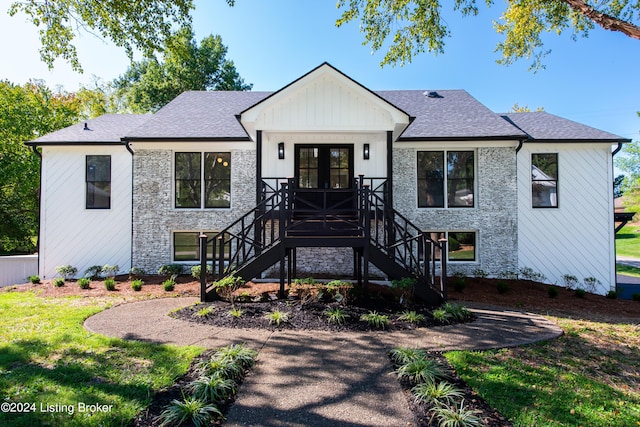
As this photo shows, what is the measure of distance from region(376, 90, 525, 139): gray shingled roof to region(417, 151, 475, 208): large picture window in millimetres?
749

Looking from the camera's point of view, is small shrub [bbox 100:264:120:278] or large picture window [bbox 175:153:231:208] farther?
large picture window [bbox 175:153:231:208]

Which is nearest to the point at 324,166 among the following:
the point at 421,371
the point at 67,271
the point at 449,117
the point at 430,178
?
the point at 430,178

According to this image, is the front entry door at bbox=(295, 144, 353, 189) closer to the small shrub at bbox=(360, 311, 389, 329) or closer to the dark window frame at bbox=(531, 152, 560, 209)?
the small shrub at bbox=(360, 311, 389, 329)

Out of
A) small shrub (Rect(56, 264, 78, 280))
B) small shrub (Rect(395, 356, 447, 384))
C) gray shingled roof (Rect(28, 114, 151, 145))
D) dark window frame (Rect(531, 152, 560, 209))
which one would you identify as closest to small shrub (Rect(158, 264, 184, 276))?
small shrub (Rect(56, 264, 78, 280))

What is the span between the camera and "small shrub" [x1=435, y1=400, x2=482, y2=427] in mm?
2637

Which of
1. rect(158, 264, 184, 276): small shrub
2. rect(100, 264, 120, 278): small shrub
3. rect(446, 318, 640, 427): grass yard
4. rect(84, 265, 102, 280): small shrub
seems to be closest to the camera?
rect(446, 318, 640, 427): grass yard

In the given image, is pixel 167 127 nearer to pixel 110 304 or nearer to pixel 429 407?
pixel 110 304

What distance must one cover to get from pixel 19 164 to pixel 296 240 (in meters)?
18.5

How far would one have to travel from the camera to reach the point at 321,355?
4.21 metres

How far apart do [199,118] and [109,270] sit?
6.02 metres

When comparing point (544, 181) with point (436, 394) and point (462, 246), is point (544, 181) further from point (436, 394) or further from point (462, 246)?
point (436, 394)

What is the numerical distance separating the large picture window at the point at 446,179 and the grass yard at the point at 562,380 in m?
5.95

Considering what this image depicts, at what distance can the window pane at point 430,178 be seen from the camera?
10.6 meters

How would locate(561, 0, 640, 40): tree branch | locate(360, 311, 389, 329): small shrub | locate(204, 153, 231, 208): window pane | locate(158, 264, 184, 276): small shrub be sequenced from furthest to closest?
locate(204, 153, 231, 208): window pane < locate(158, 264, 184, 276): small shrub < locate(561, 0, 640, 40): tree branch < locate(360, 311, 389, 329): small shrub
